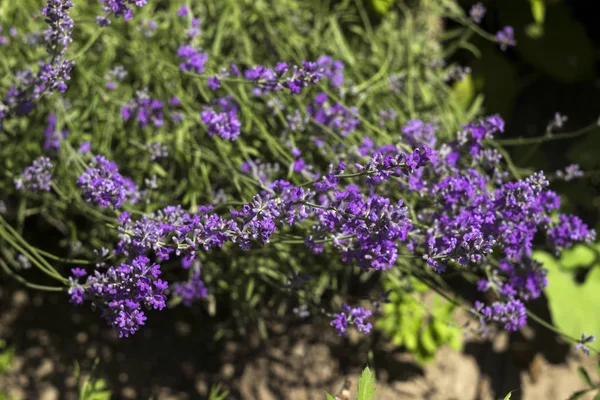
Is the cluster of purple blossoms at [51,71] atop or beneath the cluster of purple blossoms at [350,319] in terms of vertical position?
atop

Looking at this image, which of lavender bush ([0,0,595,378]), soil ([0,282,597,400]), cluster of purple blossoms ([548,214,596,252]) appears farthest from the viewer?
soil ([0,282,597,400])

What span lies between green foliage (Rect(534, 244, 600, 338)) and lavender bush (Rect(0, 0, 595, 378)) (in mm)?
343

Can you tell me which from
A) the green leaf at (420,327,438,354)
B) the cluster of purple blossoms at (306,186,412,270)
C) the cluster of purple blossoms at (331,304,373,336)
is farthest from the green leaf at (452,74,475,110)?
the cluster of purple blossoms at (306,186,412,270)

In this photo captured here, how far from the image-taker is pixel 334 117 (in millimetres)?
1901

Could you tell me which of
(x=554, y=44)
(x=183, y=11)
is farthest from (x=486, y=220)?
(x=554, y=44)

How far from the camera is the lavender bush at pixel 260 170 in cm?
136

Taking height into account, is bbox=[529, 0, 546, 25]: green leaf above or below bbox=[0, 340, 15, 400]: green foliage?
above

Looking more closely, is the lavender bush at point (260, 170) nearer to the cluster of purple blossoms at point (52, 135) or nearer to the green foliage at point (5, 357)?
the cluster of purple blossoms at point (52, 135)

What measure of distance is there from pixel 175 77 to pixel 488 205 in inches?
42.2

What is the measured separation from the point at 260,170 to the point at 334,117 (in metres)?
0.28

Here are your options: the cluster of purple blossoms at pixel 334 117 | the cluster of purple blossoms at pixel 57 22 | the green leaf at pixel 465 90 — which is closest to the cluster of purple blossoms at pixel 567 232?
the cluster of purple blossoms at pixel 334 117

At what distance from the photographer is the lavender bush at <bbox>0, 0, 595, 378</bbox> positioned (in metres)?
1.36

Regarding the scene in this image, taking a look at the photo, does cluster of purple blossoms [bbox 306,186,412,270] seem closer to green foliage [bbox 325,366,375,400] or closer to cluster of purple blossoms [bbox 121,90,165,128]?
green foliage [bbox 325,366,375,400]

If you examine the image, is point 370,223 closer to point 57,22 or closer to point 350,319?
point 350,319
